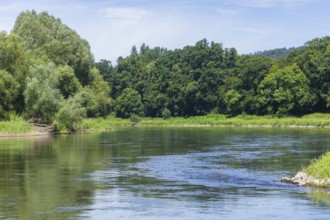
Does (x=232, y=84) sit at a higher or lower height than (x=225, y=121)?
higher

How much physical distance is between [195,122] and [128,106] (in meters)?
29.5

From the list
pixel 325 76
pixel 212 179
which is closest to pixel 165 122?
pixel 325 76

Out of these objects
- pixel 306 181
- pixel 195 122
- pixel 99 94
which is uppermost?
pixel 99 94

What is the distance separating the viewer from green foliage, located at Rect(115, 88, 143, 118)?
617 ft

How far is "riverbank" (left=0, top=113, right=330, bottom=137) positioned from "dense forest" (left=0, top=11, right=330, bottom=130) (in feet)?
9.92

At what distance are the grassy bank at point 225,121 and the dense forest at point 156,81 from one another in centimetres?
316

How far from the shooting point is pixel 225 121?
6196 inches

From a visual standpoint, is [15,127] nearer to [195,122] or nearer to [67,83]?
[67,83]

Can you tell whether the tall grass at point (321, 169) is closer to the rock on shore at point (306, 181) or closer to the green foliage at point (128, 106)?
the rock on shore at point (306, 181)

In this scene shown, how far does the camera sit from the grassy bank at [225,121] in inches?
5011

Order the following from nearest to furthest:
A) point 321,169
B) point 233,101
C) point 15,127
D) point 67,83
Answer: point 321,169
point 15,127
point 67,83
point 233,101

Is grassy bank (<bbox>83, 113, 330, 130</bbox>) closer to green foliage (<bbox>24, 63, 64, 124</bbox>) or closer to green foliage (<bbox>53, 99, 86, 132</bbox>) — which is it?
green foliage (<bbox>53, 99, 86, 132</bbox>)

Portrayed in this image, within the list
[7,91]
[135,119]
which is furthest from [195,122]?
[7,91]

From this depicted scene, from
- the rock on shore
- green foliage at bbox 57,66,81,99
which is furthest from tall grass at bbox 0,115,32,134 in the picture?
the rock on shore
